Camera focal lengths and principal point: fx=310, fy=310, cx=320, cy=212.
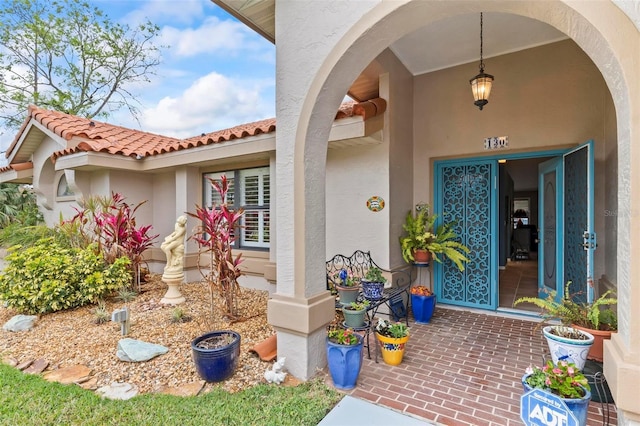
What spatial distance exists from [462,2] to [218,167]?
232 inches

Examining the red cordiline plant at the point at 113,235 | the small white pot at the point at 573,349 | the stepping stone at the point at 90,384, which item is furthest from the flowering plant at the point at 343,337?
the red cordiline plant at the point at 113,235

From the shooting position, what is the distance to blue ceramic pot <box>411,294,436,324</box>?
16.4 feet

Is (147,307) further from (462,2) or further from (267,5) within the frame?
(462,2)

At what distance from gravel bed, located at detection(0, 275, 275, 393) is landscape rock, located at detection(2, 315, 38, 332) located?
0.10 metres

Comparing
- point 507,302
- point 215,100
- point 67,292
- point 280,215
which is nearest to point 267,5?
point 280,215

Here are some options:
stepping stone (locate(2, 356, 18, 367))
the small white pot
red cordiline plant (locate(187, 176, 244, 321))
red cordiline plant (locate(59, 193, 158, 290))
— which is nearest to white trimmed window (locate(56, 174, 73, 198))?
red cordiline plant (locate(59, 193, 158, 290))

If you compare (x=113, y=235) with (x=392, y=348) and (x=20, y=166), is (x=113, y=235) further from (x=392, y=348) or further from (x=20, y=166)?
(x=20, y=166)

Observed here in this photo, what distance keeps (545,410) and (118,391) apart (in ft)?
12.2

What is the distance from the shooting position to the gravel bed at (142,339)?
11.0 feet

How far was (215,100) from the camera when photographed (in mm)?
18453

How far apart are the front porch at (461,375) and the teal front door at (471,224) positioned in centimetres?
80

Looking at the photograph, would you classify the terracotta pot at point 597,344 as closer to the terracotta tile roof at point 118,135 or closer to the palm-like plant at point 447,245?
the palm-like plant at point 447,245

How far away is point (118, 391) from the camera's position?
3.09 metres

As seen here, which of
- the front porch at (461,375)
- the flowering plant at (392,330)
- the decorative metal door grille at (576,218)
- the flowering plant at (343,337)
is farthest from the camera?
the decorative metal door grille at (576,218)
